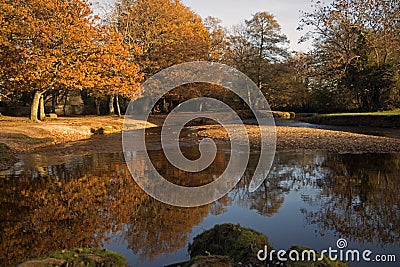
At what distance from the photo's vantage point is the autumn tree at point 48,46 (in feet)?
68.4

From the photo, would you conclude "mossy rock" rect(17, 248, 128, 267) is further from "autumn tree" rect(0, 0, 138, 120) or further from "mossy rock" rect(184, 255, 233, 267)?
"autumn tree" rect(0, 0, 138, 120)

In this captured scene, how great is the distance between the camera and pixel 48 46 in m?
22.2

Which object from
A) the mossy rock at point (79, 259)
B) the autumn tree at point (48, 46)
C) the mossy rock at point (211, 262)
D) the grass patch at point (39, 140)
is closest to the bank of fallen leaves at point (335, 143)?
the grass patch at point (39, 140)

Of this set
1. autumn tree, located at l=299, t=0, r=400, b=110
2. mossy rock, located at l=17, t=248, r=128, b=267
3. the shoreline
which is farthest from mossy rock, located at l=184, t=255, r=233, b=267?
autumn tree, located at l=299, t=0, r=400, b=110

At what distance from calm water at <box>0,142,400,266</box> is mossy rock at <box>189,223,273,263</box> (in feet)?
1.84

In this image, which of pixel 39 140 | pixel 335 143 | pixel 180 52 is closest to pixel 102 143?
pixel 39 140

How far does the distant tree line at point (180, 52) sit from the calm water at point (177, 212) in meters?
13.1

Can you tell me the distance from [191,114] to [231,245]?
37.6 meters

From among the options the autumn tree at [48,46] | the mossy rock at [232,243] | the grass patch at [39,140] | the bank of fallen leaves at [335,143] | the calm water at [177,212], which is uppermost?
the autumn tree at [48,46]

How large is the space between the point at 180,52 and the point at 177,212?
97.1ft

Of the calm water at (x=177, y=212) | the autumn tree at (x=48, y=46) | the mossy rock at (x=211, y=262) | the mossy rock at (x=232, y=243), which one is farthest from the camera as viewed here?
the autumn tree at (x=48, y=46)

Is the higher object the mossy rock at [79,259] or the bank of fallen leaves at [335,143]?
the bank of fallen leaves at [335,143]

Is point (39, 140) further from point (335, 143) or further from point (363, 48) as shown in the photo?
point (363, 48)

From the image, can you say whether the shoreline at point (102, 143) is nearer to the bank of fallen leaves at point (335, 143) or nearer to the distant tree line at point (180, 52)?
the bank of fallen leaves at point (335, 143)
